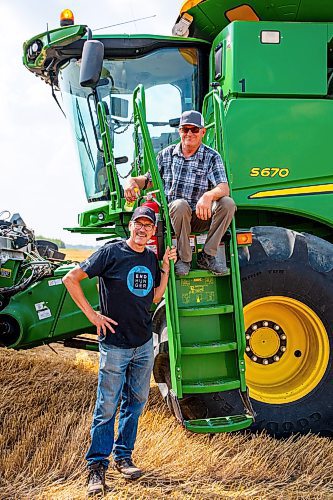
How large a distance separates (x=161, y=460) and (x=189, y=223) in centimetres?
141

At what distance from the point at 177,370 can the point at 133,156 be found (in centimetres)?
205

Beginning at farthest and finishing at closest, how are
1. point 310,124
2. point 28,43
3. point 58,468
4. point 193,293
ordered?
point 28,43 < point 310,124 < point 193,293 < point 58,468

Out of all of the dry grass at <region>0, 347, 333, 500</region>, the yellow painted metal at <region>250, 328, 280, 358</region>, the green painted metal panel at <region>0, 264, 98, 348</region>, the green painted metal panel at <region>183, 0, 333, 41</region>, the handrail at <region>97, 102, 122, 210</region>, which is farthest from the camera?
the green painted metal panel at <region>0, 264, 98, 348</region>

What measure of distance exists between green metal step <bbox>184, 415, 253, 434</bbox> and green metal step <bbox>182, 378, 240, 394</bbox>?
0.58ft

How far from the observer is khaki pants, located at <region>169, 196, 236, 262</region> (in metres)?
3.58

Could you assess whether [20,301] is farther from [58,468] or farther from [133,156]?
[58,468]

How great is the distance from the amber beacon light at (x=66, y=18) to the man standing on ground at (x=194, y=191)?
1879mm

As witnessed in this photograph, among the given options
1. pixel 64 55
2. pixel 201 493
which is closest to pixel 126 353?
pixel 201 493

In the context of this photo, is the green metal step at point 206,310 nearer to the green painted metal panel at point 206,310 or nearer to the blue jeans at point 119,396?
the green painted metal panel at point 206,310

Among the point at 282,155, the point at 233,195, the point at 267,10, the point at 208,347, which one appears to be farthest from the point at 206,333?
the point at 267,10

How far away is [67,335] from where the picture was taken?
5.31 meters

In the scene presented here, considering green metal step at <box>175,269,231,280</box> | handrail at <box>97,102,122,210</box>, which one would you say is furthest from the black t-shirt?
handrail at <box>97,102,122,210</box>

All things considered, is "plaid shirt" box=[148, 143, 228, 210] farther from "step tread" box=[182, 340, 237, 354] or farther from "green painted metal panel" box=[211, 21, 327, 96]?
"green painted metal panel" box=[211, 21, 327, 96]

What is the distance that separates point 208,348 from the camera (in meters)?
3.57
